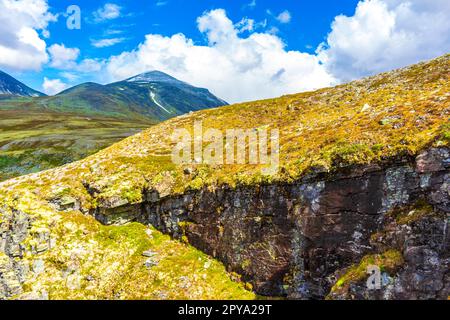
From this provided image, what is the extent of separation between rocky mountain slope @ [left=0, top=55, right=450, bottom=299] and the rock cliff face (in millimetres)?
64

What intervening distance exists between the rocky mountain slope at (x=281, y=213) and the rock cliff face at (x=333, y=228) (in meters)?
0.06

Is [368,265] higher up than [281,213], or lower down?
lower down

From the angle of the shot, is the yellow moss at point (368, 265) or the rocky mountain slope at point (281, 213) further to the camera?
the rocky mountain slope at point (281, 213)

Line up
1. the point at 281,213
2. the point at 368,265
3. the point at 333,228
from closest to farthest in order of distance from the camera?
the point at 368,265 < the point at 333,228 < the point at 281,213

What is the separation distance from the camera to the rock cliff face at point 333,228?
14898mm

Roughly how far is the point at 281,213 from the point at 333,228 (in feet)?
11.8

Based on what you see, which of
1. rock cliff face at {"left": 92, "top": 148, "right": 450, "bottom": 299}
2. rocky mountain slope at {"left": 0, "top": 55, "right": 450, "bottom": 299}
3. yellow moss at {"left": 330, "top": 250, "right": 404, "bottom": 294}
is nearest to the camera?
rock cliff face at {"left": 92, "top": 148, "right": 450, "bottom": 299}

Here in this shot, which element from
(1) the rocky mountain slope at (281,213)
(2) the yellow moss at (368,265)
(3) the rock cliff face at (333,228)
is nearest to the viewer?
(3) the rock cliff face at (333,228)

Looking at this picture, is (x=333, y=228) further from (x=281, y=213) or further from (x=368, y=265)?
(x=281, y=213)

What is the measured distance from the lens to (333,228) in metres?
18.7

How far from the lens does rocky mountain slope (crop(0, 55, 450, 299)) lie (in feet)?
52.6

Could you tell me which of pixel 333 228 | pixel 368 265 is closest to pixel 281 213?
pixel 333 228
